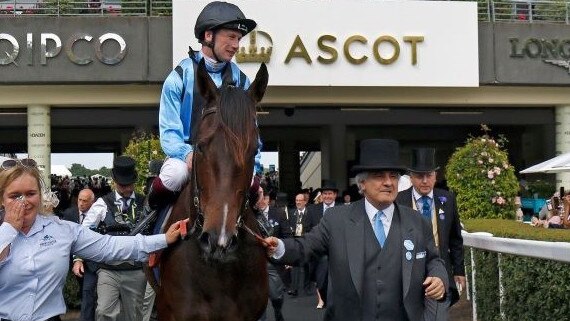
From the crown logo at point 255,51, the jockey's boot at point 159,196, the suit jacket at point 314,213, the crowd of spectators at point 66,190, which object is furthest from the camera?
the crowd of spectators at point 66,190

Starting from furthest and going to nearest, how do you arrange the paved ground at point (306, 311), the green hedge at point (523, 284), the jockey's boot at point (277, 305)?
the paved ground at point (306, 311), the jockey's boot at point (277, 305), the green hedge at point (523, 284)

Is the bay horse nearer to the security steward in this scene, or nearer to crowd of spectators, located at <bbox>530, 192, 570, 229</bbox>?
the security steward

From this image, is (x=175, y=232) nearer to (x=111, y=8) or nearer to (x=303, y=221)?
→ (x=303, y=221)

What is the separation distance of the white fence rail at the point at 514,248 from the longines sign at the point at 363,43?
376 inches

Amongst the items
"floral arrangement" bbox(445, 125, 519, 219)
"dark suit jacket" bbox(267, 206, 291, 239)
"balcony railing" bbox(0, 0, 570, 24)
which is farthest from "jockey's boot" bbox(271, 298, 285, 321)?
"balcony railing" bbox(0, 0, 570, 24)

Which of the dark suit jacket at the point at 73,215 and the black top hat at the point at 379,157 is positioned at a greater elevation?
the black top hat at the point at 379,157

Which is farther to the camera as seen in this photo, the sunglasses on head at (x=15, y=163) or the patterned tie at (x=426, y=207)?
the patterned tie at (x=426, y=207)

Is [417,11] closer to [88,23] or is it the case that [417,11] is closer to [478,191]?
[478,191]

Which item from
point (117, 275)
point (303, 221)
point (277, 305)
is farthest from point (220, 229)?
point (303, 221)

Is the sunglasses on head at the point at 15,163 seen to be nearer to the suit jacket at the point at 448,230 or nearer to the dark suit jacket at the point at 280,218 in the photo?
the suit jacket at the point at 448,230

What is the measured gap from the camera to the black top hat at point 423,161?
20.6ft

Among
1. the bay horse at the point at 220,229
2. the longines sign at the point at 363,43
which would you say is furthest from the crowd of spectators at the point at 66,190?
the bay horse at the point at 220,229

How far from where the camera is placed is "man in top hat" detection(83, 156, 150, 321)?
6715mm

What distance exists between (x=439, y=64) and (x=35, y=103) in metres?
9.31
